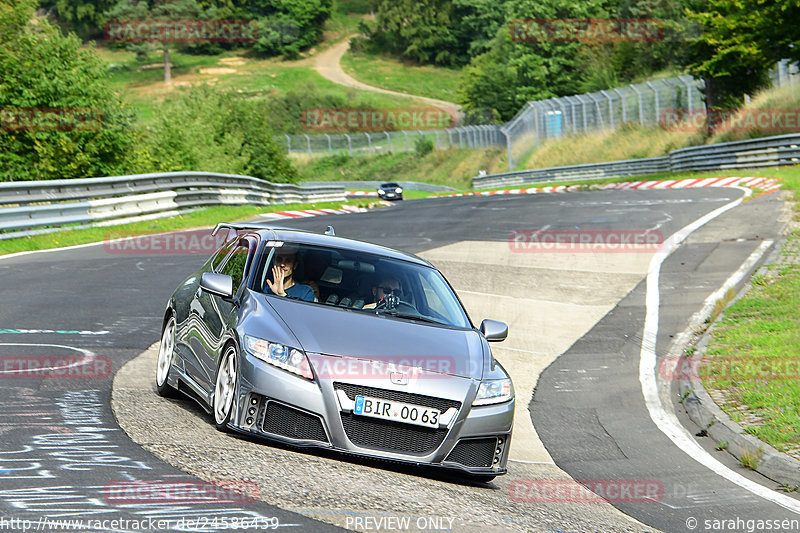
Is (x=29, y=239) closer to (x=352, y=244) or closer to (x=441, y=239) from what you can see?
(x=441, y=239)

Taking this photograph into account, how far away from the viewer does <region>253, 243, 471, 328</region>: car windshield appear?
7633 millimetres

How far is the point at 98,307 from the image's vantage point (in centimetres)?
1245

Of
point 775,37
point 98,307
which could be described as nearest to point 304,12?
point 775,37

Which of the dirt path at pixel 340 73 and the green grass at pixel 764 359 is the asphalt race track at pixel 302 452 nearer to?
the green grass at pixel 764 359

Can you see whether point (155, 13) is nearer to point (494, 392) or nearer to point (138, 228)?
point (138, 228)

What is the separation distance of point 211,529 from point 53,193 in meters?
17.2

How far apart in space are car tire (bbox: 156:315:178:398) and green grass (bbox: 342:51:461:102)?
392ft

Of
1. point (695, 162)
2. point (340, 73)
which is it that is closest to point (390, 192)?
point (695, 162)

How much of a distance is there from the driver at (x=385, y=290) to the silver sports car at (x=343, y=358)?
0.01 metres

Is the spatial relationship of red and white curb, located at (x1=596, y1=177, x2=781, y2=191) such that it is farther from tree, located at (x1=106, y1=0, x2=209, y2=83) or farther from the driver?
tree, located at (x1=106, y1=0, x2=209, y2=83)

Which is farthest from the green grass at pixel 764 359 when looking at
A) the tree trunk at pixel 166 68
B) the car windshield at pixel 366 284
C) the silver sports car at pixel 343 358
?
the tree trunk at pixel 166 68

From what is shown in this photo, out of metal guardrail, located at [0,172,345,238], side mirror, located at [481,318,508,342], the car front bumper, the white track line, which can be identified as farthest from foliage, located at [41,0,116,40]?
the car front bumper

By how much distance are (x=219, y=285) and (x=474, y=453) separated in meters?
2.21

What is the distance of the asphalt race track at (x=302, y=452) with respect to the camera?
17.2 feet
